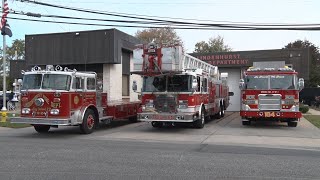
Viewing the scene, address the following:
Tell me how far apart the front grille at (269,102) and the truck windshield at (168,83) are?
13.3ft

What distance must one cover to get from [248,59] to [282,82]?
48.9 feet

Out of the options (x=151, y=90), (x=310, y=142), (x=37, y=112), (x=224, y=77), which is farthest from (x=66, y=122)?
(x=224, y=77)

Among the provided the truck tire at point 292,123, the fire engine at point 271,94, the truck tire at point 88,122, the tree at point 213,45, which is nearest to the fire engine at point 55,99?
the truck tire at point 88,122

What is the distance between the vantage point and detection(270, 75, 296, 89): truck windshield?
18.9m

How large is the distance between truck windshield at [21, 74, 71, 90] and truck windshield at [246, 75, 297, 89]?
876cm

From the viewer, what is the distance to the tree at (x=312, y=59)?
190 ft

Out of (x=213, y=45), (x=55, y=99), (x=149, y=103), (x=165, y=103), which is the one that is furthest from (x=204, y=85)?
(x=213, y=45)

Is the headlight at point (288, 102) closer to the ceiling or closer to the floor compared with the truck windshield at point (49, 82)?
closer to the floor

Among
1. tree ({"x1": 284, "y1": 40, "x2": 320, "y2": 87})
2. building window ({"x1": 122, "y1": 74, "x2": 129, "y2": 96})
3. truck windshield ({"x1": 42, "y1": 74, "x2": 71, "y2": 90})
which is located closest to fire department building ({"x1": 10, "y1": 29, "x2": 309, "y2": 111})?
building window ({"x1": 122, "y1": 74, "x2": 129, "y2": 96})

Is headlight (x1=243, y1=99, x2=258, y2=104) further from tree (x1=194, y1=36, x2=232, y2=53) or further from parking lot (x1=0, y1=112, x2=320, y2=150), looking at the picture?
tree (x1=194, y1=36, x2=232, y2=53)

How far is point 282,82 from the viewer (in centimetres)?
1897

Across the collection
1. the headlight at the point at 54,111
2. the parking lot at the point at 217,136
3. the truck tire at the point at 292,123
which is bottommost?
the parking lot at the point at 217,136

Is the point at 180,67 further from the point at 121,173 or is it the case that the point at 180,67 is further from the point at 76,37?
the point at 76,37

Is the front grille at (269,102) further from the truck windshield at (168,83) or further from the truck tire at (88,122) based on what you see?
the truck tire at (88,122)
